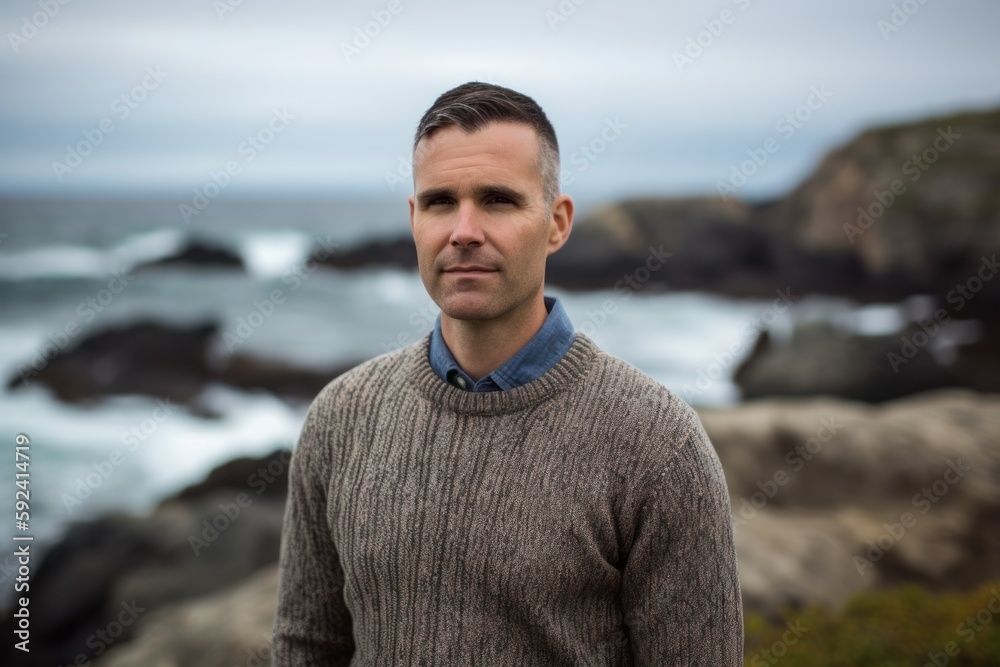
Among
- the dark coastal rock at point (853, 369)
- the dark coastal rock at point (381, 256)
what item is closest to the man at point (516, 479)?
the dark coastal rock at point (853, 369)

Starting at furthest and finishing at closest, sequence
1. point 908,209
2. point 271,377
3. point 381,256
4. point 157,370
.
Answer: point 381,256 < point 908,209 < point 271,377 < point 157,370

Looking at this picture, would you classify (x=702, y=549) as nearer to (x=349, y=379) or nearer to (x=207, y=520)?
(x=349, y=379)

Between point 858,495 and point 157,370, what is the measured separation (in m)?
12.4

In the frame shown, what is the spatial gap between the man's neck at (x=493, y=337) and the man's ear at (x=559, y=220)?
5.1 inches

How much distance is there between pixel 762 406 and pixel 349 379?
659 cm

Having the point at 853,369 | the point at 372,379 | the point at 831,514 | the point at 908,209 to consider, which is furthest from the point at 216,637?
the point at 908,209

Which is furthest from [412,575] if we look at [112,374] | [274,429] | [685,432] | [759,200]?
[759,200]

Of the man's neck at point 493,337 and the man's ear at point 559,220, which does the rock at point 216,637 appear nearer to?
the man's neck at point 493,337

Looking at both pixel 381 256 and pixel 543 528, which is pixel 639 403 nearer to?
pixel 543 528

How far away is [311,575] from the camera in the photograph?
205 centimetres

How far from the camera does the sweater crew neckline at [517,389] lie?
6.03 feet

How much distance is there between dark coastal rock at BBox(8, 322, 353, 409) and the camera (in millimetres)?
14617

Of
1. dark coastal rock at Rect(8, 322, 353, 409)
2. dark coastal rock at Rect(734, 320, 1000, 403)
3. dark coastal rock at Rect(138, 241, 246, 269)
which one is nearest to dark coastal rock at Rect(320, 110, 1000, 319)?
dark coastal rock at Rect(734, 320, 1000, 403)

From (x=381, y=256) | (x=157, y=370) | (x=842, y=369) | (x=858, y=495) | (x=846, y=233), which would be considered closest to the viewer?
(x=858, y=495)
